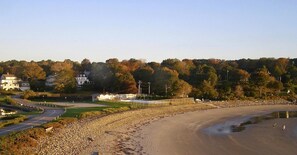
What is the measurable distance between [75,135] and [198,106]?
31155mm

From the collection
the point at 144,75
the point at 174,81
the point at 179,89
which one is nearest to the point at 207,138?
the point at 179,89

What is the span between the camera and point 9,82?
303 feet

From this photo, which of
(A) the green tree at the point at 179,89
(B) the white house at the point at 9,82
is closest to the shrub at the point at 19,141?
(A) the green tree at the point at 179,89

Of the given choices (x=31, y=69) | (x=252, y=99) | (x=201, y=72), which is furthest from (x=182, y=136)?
(x=31, y=69)

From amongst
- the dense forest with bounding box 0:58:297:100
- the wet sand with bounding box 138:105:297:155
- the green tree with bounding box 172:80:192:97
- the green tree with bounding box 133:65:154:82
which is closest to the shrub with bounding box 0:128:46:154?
the wet sand with bounding box 138:105:297:155

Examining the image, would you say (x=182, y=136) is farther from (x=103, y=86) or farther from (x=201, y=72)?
(x=201, y=72)

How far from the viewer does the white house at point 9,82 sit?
9038 centimetres

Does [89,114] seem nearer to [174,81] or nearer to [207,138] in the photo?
[207,138]

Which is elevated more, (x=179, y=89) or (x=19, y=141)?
(x=179, y=89)

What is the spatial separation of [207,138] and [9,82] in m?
71.7

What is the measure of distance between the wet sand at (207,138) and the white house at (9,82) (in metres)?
56.5

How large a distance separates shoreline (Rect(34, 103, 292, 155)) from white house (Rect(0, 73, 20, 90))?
5450 centimetres

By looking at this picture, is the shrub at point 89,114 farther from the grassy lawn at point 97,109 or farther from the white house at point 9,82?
the white house at point 9,82

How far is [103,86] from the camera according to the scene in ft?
249
